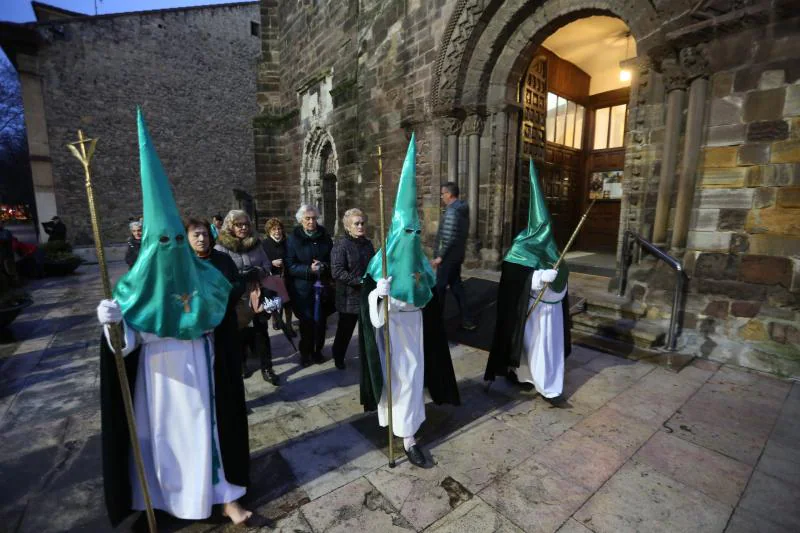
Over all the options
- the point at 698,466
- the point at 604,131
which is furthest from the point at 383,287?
the point at 604,131

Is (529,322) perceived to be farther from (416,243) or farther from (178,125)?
(178,125)

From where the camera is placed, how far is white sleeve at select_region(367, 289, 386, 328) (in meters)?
2.75

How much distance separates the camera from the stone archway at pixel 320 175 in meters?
13.0

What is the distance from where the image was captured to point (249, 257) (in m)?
3.94

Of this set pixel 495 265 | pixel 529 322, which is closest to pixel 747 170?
pixel 529 322

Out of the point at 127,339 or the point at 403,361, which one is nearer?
the point at 127,339

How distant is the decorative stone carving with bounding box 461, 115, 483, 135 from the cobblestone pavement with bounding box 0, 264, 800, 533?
182 inches

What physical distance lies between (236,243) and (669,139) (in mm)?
5040

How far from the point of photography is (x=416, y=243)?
2871 millimetres

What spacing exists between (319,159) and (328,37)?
12.0 feet

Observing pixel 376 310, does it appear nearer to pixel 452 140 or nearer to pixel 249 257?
pixel 249 257

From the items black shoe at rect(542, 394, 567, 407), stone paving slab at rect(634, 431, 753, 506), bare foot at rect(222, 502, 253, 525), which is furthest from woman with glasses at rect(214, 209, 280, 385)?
stone paving slab at rect(634, 431, 753, 506)

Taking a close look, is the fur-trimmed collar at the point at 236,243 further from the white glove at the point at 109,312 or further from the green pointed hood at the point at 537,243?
the green pointed hood at the point at 537,243

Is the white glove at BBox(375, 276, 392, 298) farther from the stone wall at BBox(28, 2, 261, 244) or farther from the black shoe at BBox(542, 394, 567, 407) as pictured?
the stone wall at BBox(28, 2, 261, 244)
